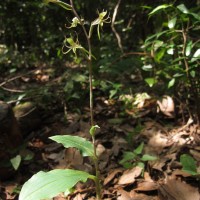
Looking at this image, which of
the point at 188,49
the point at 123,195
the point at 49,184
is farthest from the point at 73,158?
the point at 188,49

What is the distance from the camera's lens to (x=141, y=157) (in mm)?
2414

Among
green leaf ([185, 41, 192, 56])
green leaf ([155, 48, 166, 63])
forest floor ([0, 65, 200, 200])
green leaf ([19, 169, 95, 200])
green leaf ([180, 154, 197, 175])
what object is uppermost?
green leaf ([185, 41, 192, 56])

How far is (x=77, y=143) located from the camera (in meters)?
1.72

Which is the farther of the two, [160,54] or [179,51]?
[179,51]

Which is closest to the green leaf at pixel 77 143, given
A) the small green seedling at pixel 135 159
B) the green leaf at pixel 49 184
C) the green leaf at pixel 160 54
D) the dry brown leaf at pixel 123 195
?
the green leaf at pixel 49 184

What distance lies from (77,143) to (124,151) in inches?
36.0

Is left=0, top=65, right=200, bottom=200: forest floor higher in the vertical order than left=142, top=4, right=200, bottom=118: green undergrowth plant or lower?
lower

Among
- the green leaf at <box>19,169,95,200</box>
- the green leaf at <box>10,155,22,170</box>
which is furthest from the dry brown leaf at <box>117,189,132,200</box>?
the green leaf at <box>10,155,22,170</box>

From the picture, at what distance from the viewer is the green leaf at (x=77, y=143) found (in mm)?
1654

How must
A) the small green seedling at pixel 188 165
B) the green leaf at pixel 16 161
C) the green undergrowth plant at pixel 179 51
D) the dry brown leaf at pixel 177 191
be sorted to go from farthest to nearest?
the green leaf at pixel 16 161 < the green undergrowth plant at pixel 179 51 < the small green seedling at pixel 188 165 < the dry brown leaf at pixel 177 191

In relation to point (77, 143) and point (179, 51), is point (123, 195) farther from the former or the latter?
point (179, 51)

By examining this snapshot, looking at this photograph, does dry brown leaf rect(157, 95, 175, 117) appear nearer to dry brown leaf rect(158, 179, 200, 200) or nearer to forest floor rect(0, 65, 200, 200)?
forest floor rect(0, 65, 200, 200)

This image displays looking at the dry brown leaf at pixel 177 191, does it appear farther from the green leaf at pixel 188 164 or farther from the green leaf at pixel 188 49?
the green leaf at pixel 188 49

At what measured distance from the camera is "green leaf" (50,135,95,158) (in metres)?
1.65
